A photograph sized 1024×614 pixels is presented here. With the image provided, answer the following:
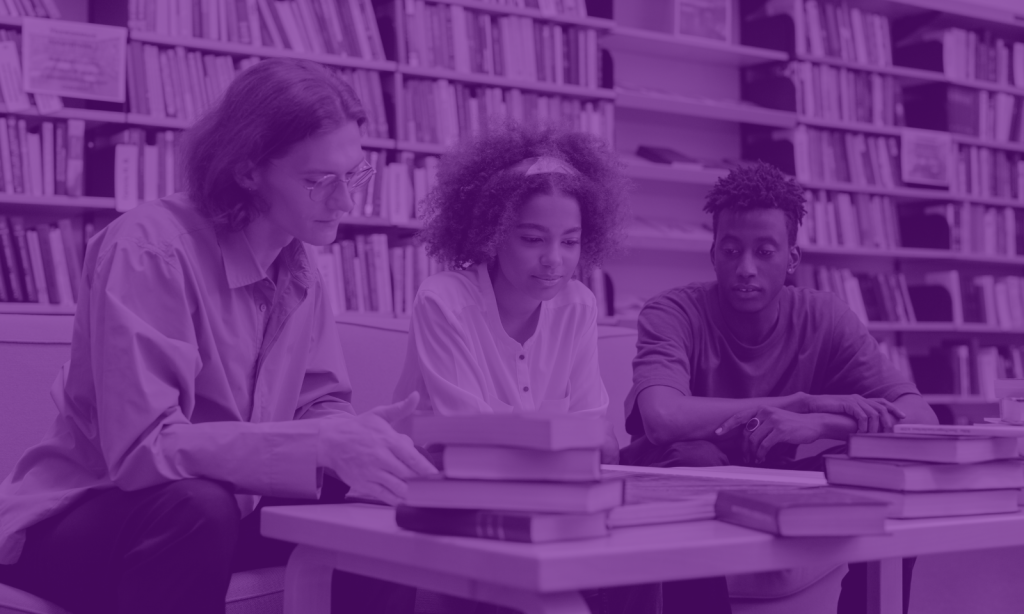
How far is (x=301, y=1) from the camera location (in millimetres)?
3359

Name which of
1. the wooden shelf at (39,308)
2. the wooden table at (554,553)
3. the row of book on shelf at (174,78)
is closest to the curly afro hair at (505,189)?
the wooden table at (554,553)

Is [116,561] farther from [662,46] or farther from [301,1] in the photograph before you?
[662,46]

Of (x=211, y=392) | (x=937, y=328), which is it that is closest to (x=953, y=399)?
(x=937, y=328)

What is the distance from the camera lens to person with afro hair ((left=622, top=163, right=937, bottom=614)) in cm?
188

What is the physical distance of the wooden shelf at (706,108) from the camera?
403 centimetres

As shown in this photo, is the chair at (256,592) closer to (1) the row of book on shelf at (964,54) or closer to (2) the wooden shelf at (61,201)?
(2) the wooden shelf at (61,201)

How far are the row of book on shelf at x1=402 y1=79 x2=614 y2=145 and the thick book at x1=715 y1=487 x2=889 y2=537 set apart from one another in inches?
104

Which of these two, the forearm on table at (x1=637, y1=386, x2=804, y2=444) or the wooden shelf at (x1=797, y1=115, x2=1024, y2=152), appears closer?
the forearm on table at (x1=637, y1=386, x2=804, y2=444)

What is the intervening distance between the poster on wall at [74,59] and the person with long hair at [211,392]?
1.70 meters

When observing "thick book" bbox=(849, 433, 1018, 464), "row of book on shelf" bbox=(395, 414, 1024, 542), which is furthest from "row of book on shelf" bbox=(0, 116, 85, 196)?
"thick book" bbox=(849, 433, 1018, 464)

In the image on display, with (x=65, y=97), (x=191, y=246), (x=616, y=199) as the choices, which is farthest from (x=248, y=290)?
(x=65, y=97)

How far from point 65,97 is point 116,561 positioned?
2.30 meters

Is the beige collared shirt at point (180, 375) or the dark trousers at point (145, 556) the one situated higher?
the beige collared shirt at point (180, 375)

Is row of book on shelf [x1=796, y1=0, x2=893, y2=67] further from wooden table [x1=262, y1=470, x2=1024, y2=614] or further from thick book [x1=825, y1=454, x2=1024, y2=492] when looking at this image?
wooden table [x1=262, y1=470, x2=1024, y2=614]
